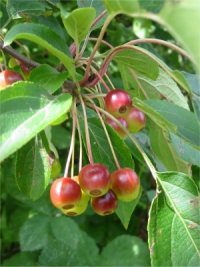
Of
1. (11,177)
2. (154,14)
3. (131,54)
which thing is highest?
(154,14)

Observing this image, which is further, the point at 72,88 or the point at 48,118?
the point at 72,88

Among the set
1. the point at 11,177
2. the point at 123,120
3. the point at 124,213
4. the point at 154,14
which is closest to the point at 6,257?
the point at 11,177

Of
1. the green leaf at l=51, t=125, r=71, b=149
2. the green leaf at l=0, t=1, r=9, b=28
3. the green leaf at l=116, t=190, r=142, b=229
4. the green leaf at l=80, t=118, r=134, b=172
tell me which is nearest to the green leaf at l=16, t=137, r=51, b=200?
the green leaf at l=80, t=118, r=134, b=172

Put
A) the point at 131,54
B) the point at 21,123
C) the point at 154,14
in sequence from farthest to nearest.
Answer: the point at 131,54
the point at 21,123
the point at 154,14

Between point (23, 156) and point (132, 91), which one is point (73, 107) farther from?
point (132, 91)

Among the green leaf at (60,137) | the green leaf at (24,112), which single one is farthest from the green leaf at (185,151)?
the green leaf at (60,137)

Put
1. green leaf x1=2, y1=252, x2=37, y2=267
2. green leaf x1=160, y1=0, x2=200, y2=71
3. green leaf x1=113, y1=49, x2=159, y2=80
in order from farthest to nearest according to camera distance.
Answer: green leaf x1=2, y1=252, x2=37, y2=267
green leaf x1=113, y1=49, x2=159, y2=80
green leaf x1=160, y1=0, x2=200, y2=71

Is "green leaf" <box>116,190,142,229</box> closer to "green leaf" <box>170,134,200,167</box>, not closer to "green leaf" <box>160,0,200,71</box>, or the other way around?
"green leaf" <box>170,134,200,167</box>
